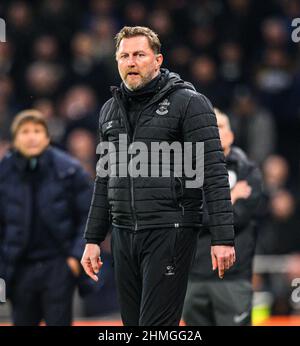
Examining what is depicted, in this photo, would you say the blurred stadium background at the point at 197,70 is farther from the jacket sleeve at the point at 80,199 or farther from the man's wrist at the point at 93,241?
the man's wrist at the point at 93,241

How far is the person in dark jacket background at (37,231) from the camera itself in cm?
692

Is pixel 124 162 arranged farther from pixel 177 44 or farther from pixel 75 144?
pixel 177 44

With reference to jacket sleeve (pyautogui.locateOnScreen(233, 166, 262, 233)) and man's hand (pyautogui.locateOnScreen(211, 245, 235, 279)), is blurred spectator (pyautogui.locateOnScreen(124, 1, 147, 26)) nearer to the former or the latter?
jacket sleeve (pyautogui.locateOnScreen(233, 166, 262, 233))

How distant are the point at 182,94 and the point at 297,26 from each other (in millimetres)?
6228

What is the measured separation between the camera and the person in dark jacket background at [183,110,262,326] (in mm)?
6754

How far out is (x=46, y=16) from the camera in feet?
40.0

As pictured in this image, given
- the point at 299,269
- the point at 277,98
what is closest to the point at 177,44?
the point at 277,98

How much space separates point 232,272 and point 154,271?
5.50ft

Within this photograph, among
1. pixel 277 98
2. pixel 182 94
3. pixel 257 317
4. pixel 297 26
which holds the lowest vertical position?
pixel 257 317

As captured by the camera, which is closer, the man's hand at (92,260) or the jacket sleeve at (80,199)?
the man's hand at (92,260)

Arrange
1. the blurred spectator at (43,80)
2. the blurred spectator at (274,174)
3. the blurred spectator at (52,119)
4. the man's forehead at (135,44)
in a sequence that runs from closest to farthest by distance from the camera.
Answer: the man's forehead at (135,44) → the blurred spectator at (274,174) → the blurred spectator at (52,119) → the blurred spectator at (43,80)

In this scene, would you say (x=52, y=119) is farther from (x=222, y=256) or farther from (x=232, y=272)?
(x=222, y=256)

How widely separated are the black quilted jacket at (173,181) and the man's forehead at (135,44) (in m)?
0.24

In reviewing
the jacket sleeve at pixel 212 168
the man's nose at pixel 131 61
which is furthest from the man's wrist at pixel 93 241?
the man's nose at pixel 131 61
